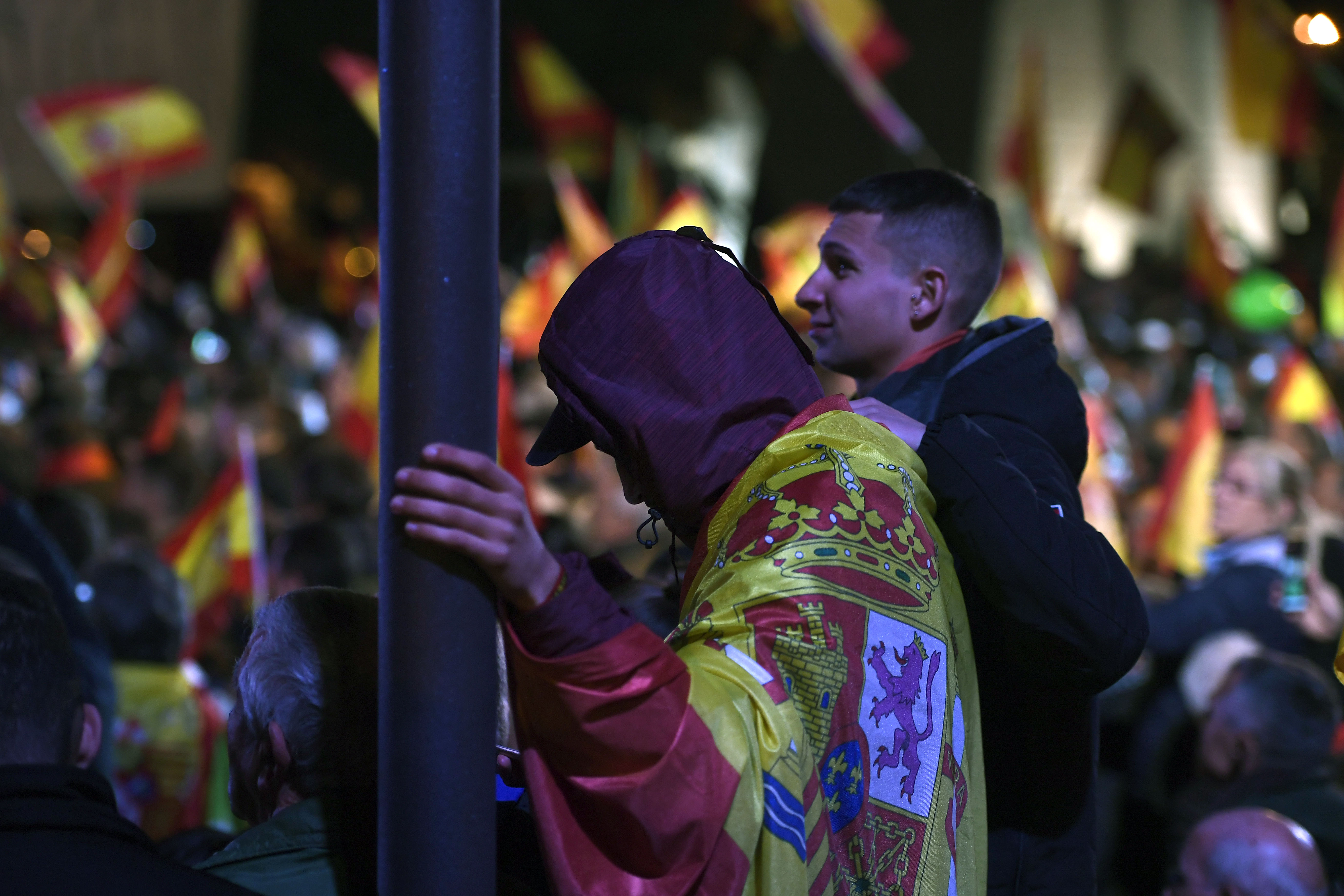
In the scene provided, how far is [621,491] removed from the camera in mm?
5301

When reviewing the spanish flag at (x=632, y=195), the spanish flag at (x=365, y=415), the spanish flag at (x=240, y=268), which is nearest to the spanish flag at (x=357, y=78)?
the spanish flag at (x=365, y=415)

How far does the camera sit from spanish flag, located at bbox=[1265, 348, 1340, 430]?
8734 millimetres

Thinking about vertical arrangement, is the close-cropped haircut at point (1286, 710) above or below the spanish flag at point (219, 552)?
below

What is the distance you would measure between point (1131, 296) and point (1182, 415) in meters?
14.5

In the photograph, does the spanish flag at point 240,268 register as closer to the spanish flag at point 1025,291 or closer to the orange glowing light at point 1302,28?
the spanish flag at point 1025,291

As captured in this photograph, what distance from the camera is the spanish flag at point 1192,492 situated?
20.7 ft

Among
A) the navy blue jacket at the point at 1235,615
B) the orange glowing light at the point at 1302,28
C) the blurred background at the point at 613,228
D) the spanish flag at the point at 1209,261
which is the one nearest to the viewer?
the navy blue jacket at the point at 1235,615

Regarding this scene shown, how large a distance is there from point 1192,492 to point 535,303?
6916 millimetres

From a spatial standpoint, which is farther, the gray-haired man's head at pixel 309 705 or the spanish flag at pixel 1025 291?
the spanish flag at pixel 1025 291

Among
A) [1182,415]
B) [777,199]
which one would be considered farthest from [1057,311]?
[777,199]

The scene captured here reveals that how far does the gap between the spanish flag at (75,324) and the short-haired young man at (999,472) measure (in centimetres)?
1008

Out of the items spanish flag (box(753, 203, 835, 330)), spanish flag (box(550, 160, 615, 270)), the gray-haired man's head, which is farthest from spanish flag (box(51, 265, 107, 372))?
the gray-haired man's head

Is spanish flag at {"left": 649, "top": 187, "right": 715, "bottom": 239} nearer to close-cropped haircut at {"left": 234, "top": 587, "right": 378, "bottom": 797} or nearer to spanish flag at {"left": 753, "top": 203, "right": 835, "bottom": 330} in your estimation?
spanish flag at {"left": 753, "top": 203, "right": 835, "bottom": 330}

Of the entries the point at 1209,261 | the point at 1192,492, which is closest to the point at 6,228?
the point at 1192,492
